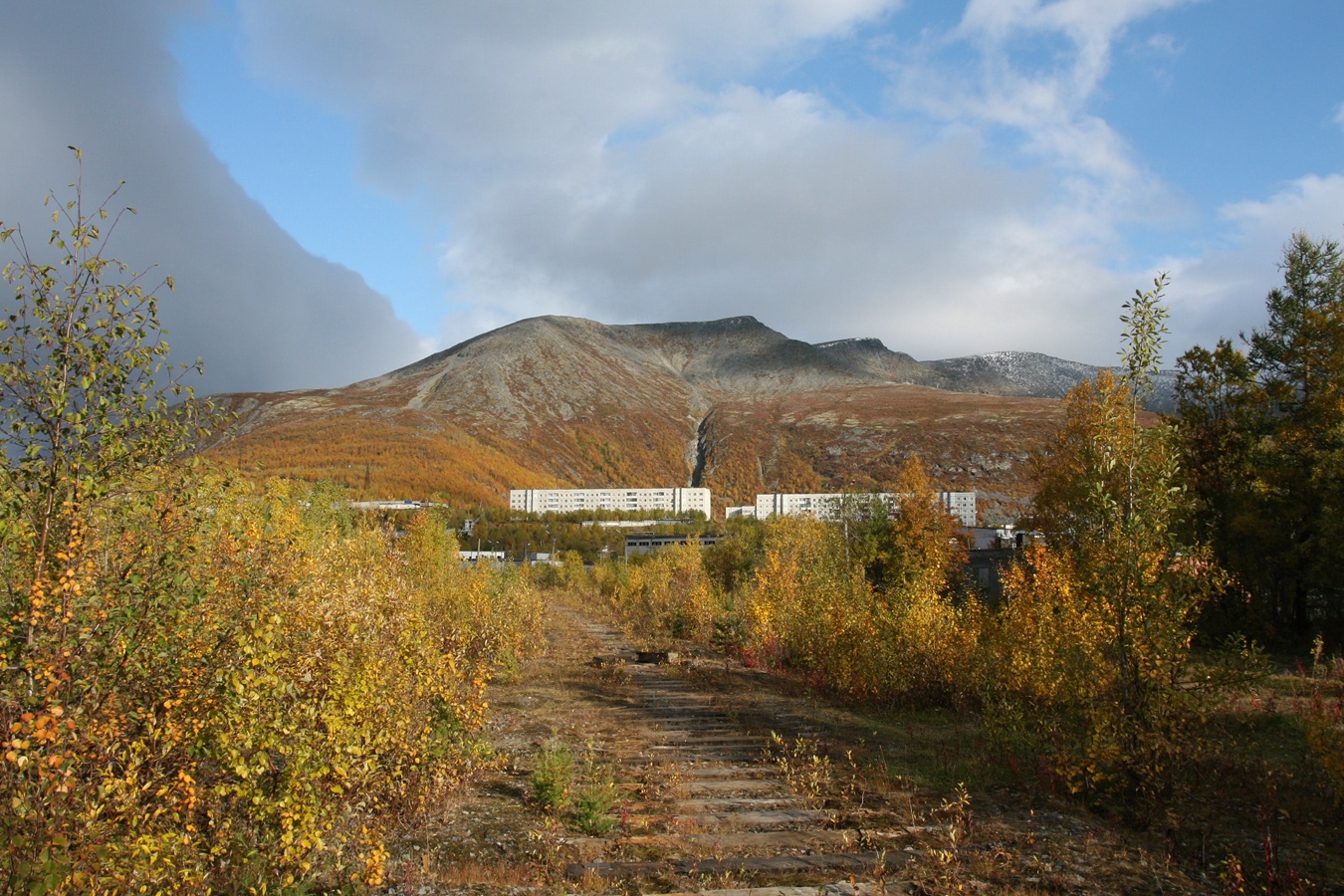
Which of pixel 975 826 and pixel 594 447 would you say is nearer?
pixel 975 826

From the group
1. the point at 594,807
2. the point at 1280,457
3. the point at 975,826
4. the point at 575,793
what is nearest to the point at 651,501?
the point at 1280,457

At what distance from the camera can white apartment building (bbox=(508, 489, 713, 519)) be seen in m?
141

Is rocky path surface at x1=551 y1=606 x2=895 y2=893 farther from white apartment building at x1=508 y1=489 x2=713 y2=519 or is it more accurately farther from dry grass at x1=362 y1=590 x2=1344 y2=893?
white apartment building at x1=508 y1=489 x2=713 y2=519

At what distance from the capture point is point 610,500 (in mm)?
157375

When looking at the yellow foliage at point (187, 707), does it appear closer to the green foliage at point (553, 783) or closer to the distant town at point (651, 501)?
the green foliage at point (553, 783)

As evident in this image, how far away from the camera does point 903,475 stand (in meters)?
45.7

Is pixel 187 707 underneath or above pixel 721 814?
above

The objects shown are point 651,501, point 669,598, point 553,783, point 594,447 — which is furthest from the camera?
point 594,447

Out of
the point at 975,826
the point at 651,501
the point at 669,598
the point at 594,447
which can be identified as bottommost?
the point at 669,598

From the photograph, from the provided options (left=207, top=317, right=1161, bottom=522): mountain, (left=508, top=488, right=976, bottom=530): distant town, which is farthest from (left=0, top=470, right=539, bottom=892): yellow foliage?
(left=508, top=488, right=976, bottom=530): distant town

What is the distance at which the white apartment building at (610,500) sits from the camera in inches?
5546

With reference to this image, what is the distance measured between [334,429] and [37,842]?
15843 cm

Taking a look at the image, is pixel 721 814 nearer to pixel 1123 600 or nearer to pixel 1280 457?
pixel 1123 600

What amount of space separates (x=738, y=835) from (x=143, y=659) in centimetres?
542
